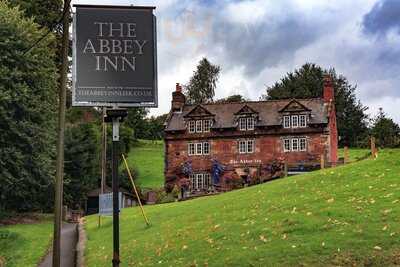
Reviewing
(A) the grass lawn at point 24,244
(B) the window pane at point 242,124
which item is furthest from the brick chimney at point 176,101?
(A) the grass lawn at point 24,244

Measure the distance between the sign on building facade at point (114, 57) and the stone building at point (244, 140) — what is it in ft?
135

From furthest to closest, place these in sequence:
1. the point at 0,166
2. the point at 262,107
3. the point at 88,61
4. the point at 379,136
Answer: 1. the point at 379,136
2. the point at 262,107
3. the point at 0,166
4. the point at 88,61

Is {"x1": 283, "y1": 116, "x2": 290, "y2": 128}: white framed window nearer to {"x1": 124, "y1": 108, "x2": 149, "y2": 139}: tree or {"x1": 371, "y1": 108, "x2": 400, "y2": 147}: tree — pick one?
{"x1": 371, "y1": 108, "x2": 400, "y2": 147}: tree

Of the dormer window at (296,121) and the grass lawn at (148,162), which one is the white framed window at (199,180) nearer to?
the dormer window at (296,121)

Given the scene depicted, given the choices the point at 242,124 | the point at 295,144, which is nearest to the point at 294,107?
the point at 295,144

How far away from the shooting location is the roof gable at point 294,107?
5845 cm

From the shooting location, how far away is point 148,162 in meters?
92.6

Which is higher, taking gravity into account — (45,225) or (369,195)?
(369,195)

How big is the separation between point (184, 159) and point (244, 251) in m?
44.1

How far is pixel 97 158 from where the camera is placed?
65.6 m

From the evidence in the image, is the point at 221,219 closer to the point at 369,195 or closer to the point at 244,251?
the point at 369,195

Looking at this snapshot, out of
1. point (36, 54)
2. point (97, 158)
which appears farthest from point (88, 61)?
point (97, 158)

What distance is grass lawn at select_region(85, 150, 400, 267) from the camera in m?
15.6

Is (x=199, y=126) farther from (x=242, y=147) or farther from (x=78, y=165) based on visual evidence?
(x=78, y=165)
